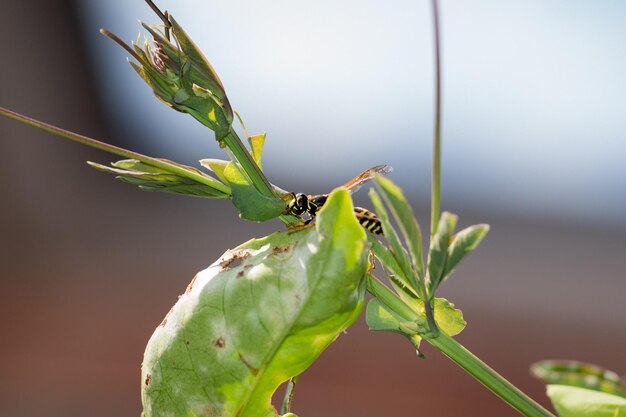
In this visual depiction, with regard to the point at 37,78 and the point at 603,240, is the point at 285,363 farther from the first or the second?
A: the point at 603,240

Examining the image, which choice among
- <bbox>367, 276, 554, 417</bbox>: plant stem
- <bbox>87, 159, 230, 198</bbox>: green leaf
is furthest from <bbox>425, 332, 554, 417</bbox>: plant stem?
<bbox>87, 159, 230, 198</bbox>: green leaf

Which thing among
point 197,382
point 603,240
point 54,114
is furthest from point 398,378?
point 197,382

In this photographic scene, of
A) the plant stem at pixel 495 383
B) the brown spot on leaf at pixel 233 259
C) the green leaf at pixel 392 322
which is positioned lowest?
the plant stem at pixel 495 383

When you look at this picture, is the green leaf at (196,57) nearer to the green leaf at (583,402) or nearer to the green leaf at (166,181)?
the green leaf at (166,181)

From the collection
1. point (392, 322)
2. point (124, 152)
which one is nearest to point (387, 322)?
point (392, 322)

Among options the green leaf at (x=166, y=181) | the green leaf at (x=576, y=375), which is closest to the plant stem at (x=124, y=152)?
the green leaf at (x=166, y=181)

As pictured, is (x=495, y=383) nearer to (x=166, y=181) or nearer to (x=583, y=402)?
(x=583, y=402)

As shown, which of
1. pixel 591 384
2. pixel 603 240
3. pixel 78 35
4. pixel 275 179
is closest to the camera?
pixel 591 384
